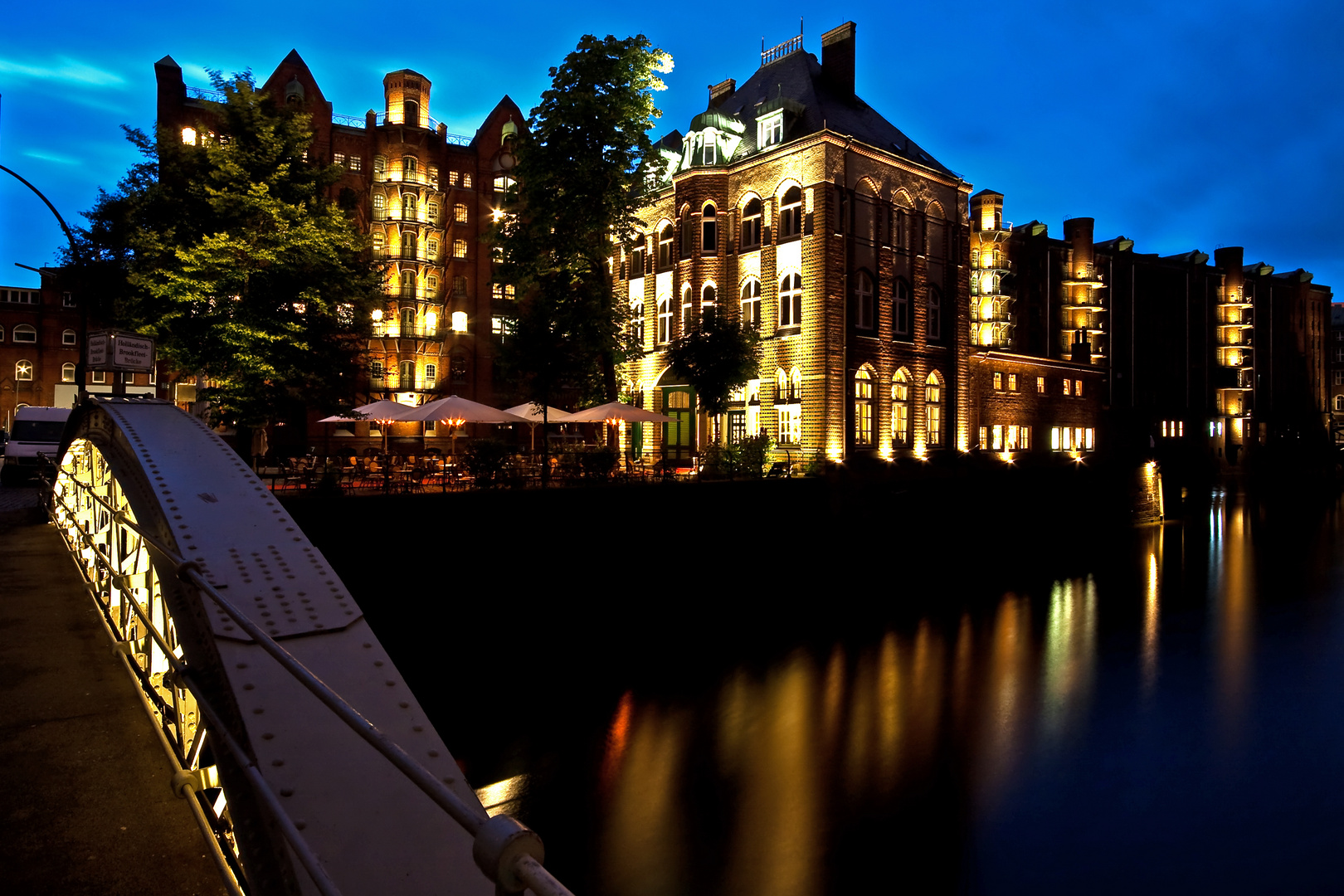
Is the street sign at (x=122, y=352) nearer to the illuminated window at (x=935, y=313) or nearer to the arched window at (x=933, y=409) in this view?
the arched window at (x=933, y=409)

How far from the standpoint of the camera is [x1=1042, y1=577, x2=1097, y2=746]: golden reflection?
15633 millimetres

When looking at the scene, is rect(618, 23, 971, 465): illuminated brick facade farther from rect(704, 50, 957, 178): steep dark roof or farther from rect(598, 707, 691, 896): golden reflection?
rect(598, 707, 691, 896): golden reflection

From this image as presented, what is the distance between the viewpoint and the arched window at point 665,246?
36.7 meters

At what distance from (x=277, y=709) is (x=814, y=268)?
2985 centimetres

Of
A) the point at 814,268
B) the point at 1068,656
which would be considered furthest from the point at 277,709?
the point at 814,268

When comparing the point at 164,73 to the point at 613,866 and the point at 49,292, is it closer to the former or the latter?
the point at 49,292

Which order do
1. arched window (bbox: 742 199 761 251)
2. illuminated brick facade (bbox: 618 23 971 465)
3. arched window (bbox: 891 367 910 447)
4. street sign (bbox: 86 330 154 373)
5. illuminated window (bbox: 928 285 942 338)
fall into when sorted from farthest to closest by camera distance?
1. illuminated window (bbox: 928 285 942 338)
2. arched window (bbox: 742 199 761 251)
3. arched window (bbox: 891 367 910 447)
4. illuminated brick facade (bbox: 618 23 971 465)
5. street sign (bbox: 86 330 154 373)

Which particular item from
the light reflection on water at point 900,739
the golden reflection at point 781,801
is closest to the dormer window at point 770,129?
the light reflection on water at point 900,739

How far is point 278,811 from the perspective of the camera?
2.23 meters

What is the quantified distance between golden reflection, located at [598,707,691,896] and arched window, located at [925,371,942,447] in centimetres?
2359

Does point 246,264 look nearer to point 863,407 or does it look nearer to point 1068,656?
point 863,407

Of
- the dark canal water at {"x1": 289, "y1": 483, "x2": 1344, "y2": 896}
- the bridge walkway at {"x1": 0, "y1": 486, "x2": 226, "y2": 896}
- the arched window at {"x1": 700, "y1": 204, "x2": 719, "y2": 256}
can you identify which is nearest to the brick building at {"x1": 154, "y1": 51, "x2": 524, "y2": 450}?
the arched window at {"x1": 700, "y1": 204, "x2": 719, "y2": 256}

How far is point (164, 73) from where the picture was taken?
42031 millimetres

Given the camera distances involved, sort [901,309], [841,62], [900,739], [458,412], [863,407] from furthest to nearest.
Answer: [841,62], [901,309], [863,407], [458,412], [900,739]
